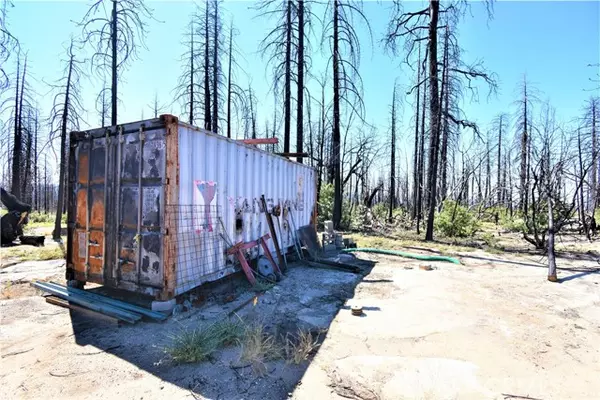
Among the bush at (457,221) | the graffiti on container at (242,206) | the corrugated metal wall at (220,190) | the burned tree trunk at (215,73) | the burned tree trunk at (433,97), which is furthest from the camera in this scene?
the burned tree trunk at (215,73)

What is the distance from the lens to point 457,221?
1261 centimetres

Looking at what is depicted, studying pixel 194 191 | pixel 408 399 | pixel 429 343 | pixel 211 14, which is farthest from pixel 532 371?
pixel 211 14

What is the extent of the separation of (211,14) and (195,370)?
17.4 meters

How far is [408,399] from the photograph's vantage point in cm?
247

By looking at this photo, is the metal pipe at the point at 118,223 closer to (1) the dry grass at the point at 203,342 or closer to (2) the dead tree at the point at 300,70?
(1) the dry grass at the point at 203,342

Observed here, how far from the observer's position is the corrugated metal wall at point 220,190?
14.4 ft

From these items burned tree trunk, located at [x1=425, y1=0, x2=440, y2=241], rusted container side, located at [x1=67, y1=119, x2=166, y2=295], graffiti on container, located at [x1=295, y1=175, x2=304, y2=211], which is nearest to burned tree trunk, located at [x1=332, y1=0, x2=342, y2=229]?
burned tree trunk, located at [x1=425, y1=0, x2=440, y2=241]

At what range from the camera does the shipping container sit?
414cm

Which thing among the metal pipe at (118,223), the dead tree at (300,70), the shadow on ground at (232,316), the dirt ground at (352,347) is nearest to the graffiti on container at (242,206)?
the shadow on ground at (232,316)

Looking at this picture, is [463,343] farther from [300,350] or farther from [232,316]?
[232,316]

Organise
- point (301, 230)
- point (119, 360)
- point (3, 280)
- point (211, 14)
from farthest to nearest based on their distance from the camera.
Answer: point (211, 14) < point (301, 230) < point (3, 280) < point (119, 360)

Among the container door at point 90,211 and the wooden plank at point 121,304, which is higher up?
the container door at point 90,211

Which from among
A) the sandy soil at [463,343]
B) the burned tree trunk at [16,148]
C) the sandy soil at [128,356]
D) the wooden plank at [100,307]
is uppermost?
the burned tree trunk at [16,148]

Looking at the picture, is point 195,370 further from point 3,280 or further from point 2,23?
point 2,23
